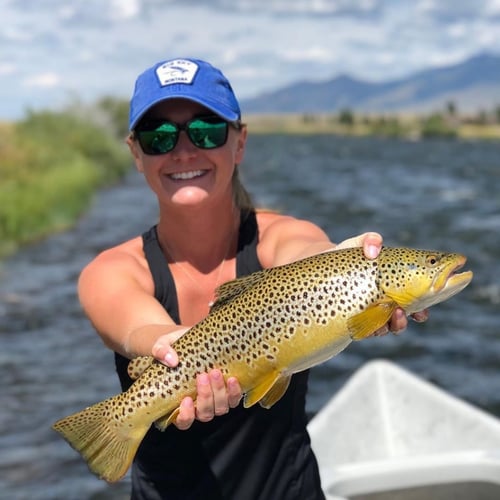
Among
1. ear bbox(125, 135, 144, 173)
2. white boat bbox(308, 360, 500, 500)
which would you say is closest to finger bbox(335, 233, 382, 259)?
ear bbox(125, 135, 144, 173)

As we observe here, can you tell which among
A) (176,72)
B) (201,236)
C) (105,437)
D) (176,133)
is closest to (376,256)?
(201,236)

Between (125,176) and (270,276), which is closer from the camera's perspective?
(270,276)

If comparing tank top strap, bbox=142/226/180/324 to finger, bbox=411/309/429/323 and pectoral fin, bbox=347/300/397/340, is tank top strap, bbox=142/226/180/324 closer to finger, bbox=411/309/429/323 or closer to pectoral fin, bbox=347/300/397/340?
pectoral fin, bbox=347/300/397/340

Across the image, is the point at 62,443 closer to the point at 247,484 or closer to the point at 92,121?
the point at 247,484

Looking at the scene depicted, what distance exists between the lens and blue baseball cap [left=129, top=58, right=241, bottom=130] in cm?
308

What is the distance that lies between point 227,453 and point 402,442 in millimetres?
4478

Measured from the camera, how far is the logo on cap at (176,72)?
310 cm

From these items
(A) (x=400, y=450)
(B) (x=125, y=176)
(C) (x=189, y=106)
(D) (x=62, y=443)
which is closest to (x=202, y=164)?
(C) (x=189, y=106)

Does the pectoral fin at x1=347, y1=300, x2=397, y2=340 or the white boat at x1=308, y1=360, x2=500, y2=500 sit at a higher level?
the pectoral fin at x1=347, y1=300, x2=397, y2=340

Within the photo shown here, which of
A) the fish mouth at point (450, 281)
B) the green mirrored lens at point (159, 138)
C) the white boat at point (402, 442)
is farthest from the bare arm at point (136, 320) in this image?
the white boat at point (402, 442)

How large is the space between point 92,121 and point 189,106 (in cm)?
5099

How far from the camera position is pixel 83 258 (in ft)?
69.6

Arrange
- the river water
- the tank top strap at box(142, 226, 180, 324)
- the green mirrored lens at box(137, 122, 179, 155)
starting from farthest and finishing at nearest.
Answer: the river water, the tank top strap at box(142, 226, 180, 324), the green mirrored lens at box(137, 122, 179, 155)

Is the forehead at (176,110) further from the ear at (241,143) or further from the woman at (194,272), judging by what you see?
the ear at (241,143)
